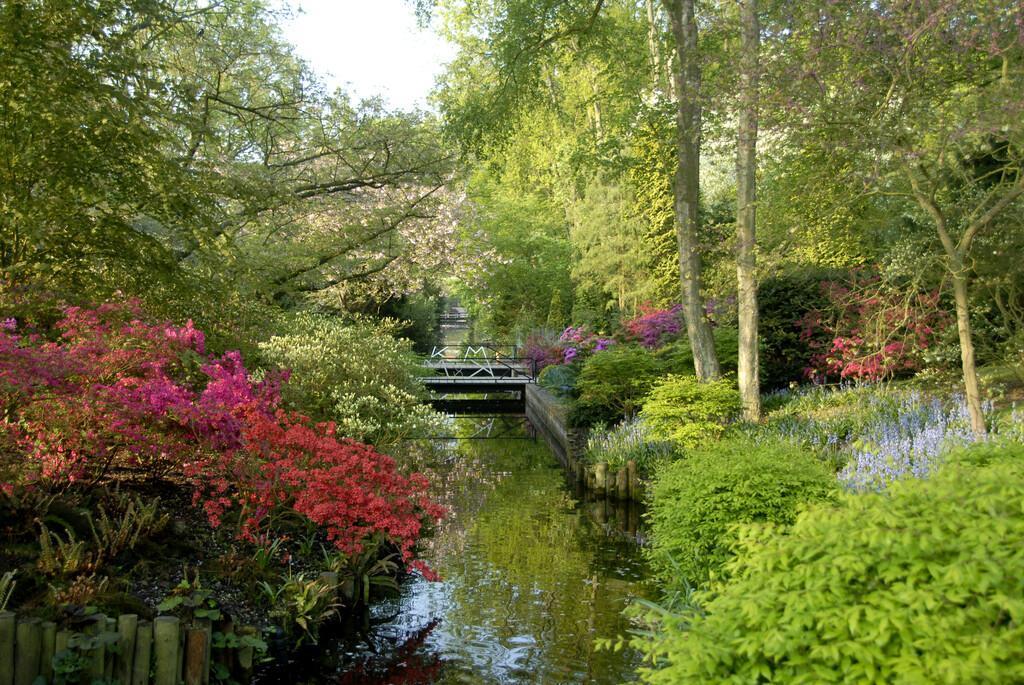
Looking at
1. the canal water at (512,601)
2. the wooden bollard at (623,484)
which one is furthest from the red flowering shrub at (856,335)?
the canal water at (512,601)

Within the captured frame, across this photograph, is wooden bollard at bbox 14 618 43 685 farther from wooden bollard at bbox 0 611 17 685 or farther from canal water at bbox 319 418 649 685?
canal water at bbox 319 418 649 685

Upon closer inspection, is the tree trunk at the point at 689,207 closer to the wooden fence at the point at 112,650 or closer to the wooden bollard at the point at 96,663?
the wooden fence at the point at 112,650

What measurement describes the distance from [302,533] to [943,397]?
939 centimetres

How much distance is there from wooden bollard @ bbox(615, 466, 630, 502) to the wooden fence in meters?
7.88

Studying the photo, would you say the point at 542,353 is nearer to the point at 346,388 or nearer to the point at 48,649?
the point at 346,388

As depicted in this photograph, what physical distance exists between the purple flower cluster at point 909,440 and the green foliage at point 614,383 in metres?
4.32

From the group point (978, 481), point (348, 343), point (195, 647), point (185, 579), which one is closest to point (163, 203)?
point (348, 343)

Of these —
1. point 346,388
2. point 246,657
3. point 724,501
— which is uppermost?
point 346,388

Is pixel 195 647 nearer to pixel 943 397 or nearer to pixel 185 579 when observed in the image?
pixel 185 579

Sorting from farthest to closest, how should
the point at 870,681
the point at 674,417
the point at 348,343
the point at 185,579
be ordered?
the point at 348,343, the point at 674,417, the point at 185,579, the point at 870,681

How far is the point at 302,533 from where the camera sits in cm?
824

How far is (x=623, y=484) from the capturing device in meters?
12.8

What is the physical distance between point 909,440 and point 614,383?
6.59 m

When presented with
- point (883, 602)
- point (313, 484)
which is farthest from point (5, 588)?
point (883, 602)
